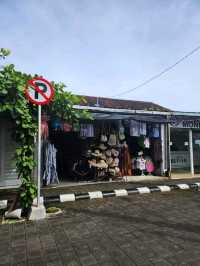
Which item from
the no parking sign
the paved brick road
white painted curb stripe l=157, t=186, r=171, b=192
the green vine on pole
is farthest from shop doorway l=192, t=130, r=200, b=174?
the green vine on pole

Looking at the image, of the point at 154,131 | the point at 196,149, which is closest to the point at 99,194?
the point at 154,131

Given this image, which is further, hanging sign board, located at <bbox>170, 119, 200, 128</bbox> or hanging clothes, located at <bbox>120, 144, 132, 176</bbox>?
hanging sign board, located at <bbox>170, 119, 200, 128</bbox>

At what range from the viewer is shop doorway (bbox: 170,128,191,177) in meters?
10.8

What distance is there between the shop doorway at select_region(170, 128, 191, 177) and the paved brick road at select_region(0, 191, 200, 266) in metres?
5.56

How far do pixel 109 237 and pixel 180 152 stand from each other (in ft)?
27.6

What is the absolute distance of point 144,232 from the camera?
147 inches

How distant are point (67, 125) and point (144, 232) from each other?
5.11m

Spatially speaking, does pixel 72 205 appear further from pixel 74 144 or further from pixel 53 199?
pixel 74 144

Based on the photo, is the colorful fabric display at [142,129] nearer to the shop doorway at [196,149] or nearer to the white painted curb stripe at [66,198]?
the shop doorway at [196,149]

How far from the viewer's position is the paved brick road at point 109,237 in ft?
9.48

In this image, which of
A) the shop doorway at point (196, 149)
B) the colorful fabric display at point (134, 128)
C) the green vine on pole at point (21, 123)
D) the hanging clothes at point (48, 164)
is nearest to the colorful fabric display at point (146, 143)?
the colorful fabric display at point (134, 128)

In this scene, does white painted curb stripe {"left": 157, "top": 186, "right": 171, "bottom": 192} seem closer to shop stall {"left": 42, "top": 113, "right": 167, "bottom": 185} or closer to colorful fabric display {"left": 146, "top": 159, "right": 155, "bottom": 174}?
shop stall {"left": 42, "top": 113, "right": 167, "bottom": 185}

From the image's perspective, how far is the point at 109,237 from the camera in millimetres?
3549

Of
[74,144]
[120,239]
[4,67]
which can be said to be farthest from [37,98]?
[74,144]
